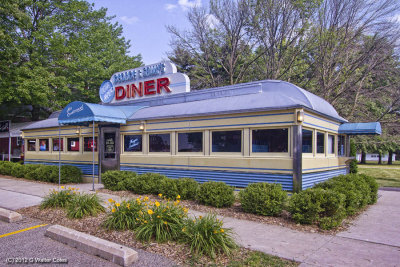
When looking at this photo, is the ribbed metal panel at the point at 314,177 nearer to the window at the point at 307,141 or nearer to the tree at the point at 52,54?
the window at the point at 307,141

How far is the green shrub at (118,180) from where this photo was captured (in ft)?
34.6

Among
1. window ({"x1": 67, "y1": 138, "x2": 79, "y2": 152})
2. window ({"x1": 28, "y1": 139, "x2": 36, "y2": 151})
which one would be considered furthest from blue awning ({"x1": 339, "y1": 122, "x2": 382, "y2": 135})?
window ({"x1": 28, "y1": 139, "x2": 36, "y2": 151})

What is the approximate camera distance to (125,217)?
5805 millimetres

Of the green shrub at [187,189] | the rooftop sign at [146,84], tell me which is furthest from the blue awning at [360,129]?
the green shrub at [187,189]

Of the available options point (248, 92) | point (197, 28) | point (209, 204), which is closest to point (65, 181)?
point (209, 204)

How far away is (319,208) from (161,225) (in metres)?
3.44

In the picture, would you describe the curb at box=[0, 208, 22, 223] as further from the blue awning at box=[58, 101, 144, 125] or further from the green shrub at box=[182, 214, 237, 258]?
the blue awning at box=[58, 101, 144, 125]

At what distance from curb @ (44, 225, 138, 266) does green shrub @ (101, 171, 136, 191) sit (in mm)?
4826

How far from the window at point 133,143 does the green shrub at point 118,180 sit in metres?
1.48

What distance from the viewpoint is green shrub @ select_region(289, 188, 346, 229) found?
6.27 metres

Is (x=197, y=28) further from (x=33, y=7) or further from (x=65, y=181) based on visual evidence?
(x=65, y=181)

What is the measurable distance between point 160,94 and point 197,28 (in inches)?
416

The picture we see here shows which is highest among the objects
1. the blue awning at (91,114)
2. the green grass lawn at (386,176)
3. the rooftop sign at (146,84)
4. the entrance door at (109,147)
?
the rooftop sign at (146,84)

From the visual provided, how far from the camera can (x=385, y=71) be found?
1605 centimetres
